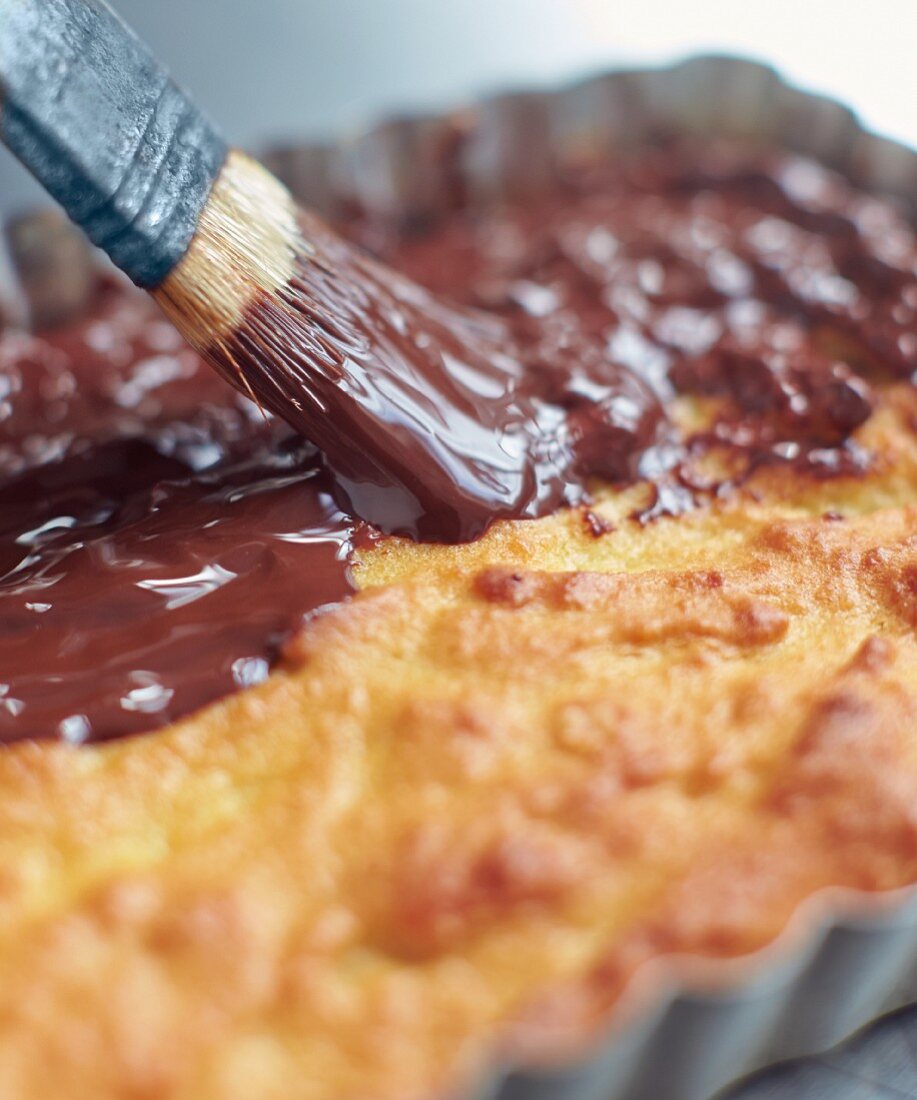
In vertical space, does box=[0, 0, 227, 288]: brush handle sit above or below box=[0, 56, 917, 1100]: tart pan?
above

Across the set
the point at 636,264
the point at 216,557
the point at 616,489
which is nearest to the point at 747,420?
the point at 616,489

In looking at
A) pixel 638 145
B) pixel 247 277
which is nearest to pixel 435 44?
pixel 638 145

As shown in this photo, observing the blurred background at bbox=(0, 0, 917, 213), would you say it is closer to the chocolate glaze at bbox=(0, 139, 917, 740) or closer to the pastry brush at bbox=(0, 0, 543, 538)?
the chocolate glaze at bbox=(0, 139, 917, 740)

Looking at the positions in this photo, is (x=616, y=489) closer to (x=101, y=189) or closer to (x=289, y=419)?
(x=289, y=419)

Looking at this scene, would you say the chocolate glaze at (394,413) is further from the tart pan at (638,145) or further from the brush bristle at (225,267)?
the tart pan at (638,145)

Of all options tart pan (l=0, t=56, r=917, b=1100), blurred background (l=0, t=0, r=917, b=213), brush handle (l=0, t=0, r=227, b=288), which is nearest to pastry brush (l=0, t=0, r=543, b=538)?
brush handle (l=0, t=0, r=227, b=288)

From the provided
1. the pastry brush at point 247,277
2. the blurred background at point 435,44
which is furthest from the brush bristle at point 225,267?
the blurred background at point 435,44
